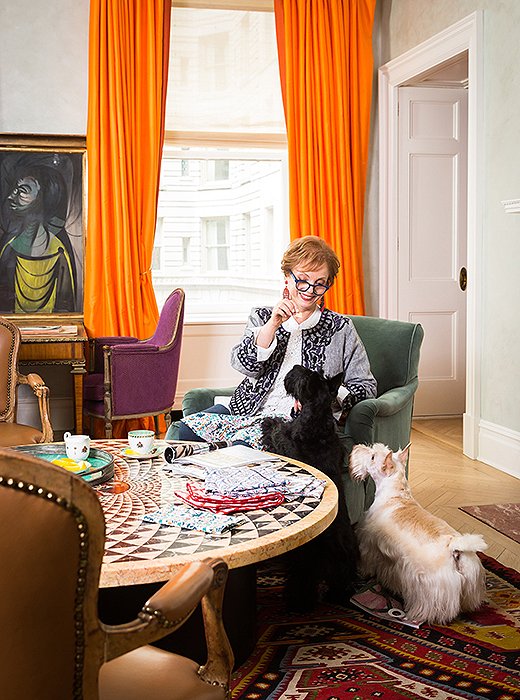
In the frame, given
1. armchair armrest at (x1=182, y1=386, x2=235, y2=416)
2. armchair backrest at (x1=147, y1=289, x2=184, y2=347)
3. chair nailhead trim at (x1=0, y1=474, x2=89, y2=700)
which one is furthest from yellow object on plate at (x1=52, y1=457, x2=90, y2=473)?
armchair backrest at (x1=147, y1=289, x2=184, y2=347)

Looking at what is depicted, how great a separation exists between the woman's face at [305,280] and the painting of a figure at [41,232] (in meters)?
2.87

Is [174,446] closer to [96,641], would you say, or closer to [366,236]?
[96,641]

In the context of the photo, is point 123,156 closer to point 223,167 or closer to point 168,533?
point 223,167

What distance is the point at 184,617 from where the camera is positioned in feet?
4.20

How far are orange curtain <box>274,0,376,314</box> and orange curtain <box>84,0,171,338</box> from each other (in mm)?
928

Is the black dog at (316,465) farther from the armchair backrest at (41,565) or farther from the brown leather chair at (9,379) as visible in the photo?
the armchair backrest at (41,565)

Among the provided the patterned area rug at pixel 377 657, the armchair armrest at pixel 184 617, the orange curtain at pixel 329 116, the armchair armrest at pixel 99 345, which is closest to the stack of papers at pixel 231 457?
the patterned area rug at pixel 377 657

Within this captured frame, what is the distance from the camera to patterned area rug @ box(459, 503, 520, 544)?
3600mm

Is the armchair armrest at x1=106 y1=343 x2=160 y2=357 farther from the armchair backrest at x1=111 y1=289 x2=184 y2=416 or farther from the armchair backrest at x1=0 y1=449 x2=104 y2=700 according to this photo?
the armchair backrest at x1=0 y1=449 x2=104 y2=700

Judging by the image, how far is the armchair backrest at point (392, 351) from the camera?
370 cm

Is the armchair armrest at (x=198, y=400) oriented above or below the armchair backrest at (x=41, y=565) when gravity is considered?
below

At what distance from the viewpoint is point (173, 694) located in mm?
1385

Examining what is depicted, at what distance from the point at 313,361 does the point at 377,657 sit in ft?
4.18

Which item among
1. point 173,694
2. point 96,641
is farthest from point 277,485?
point 96,641
